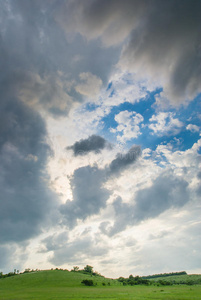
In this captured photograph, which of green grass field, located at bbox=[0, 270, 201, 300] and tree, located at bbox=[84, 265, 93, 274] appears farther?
tree, located at bbox=[84, 265, 93, 274]

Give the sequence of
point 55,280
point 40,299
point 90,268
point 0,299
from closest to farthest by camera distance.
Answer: point 40,299 → point 0,299 → point 55,280 → point 90,268

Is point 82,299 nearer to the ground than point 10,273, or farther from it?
nearer to the ground

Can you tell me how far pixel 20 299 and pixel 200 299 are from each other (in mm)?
47961

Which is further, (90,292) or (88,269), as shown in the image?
(88,269)

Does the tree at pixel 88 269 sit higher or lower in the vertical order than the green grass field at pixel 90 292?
higher

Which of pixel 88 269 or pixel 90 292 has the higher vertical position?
pixel 88 269

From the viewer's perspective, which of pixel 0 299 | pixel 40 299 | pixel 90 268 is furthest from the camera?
pixel 90 268

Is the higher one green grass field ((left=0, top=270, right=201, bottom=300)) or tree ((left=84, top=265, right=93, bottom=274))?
tree ((left=84, top=265, right=93, bottom=274))

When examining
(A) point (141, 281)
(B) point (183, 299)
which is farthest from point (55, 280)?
(B) point (183, 299)

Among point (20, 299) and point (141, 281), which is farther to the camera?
point (141, 281)

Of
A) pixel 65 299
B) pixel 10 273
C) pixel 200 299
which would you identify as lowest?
pixel 200 299

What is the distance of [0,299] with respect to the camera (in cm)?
5544

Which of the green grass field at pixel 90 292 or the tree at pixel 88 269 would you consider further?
the tree at pixel 88 269

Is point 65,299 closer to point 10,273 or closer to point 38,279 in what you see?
point 38,279
